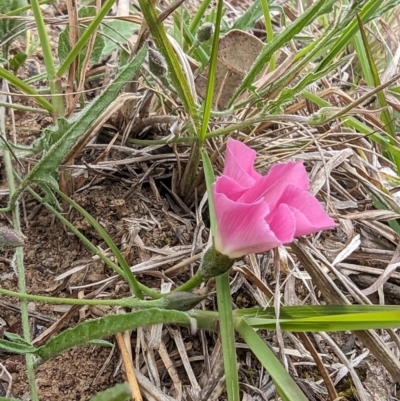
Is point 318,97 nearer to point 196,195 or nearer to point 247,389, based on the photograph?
point 196,195

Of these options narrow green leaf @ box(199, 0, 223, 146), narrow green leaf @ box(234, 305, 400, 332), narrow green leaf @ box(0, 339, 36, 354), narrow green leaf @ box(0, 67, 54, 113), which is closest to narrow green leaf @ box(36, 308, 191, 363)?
narrow green leaf @ box(0, 339, 36, 354)

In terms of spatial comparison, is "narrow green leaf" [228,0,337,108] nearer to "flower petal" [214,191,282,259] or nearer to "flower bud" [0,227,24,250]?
"flower petal" [214,191,282,259]

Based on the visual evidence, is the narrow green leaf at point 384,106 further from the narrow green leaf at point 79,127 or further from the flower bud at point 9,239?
the flower bud at point 9,239

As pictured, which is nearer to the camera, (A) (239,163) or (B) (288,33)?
(A) (239,163)

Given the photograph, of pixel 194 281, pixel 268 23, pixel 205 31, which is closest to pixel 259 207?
pixel 194 281

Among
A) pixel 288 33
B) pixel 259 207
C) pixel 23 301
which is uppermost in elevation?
pixel 288 33

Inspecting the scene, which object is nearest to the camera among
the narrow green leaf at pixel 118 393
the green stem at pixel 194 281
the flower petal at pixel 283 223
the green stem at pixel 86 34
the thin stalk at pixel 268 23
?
the narrow green leaf at pixel 118 393

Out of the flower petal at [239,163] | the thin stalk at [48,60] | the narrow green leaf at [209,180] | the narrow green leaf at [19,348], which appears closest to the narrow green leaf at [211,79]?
the narrow green leaf at [209,180]

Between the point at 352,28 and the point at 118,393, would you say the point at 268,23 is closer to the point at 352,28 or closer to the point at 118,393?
the point at 352,28
